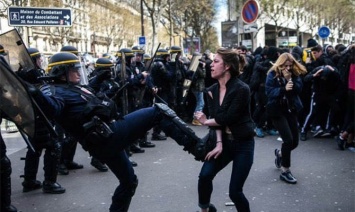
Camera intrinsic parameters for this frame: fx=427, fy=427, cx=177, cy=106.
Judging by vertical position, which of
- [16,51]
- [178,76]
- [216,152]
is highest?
[16,51]

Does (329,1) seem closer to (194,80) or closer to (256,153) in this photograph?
(194,80)

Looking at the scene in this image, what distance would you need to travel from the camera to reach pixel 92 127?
12.1 feet

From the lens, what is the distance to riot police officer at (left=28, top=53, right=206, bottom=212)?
3730 mm

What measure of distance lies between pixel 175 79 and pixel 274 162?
443cm

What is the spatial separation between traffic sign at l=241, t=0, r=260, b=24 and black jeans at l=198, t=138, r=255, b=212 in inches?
314

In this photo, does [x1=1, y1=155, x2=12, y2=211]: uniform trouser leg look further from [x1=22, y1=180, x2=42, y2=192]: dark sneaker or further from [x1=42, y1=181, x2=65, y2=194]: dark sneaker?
[x1=22, y1=180, x2=42, y2=192]: dark sneaker

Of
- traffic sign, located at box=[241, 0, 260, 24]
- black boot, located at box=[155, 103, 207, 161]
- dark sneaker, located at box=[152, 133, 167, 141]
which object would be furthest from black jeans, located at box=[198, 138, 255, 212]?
traffic sign, located at box=[241, 0, 260, 24]

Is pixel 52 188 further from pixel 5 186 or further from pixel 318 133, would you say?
pixel 318 133

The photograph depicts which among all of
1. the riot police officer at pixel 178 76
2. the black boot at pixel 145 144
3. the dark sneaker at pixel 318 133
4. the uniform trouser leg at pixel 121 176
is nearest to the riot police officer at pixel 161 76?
the riot police officer at pixel 178 76

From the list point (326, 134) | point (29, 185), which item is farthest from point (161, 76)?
point (29, 185)

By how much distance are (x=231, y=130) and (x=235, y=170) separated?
359mm

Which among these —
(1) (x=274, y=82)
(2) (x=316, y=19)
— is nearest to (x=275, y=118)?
(1) (x=274, y=82)

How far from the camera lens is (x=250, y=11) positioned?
11359 millimetres

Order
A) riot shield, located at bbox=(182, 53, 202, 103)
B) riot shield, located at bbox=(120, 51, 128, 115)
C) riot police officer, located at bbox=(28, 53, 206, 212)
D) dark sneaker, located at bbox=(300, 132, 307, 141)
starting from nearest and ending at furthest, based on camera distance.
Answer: riot police officer, located at bbox=(28, 53, 206, 212) < riot shield, located at bbox=(120, 51, 128, 115) < dark sneaker, located at bbox=(300, 132, 307, 141) < riot shield, located at bbox=(182, 53, 202, 103)
